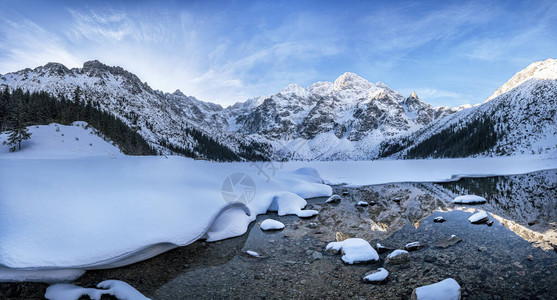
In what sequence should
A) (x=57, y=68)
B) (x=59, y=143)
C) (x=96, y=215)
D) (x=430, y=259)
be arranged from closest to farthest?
1. (x=96, y=215)
2. (x=430, y=259)
3. (x=59, y=143)
4. (x=57, y=68)

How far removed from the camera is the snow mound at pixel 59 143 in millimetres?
19453

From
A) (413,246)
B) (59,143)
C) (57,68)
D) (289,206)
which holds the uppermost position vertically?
(57,68)

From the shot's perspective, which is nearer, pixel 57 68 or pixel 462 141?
pixel 462 141

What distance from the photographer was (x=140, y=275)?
7.11 m

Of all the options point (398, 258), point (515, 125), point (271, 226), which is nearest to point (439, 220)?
point (398, 258)

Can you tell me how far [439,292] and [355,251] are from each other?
2.90 m

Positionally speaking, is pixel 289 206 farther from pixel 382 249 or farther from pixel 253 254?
pixel 382 249

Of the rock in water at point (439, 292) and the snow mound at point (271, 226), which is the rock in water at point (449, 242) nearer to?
the rock in water at point (439, 292)

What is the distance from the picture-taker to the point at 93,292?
Result: 5754 millimetres

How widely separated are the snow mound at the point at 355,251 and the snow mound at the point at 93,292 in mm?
6236

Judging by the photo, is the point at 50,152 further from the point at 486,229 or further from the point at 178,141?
the point at 178,141

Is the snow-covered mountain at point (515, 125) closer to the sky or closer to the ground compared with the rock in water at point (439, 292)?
closer to the sky

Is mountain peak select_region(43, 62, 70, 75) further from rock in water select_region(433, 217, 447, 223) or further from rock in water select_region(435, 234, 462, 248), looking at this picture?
rock in water select_region(435, 234, 462, 248)

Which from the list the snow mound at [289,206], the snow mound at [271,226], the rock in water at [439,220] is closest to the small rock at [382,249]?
the snow mound at [271,226]
